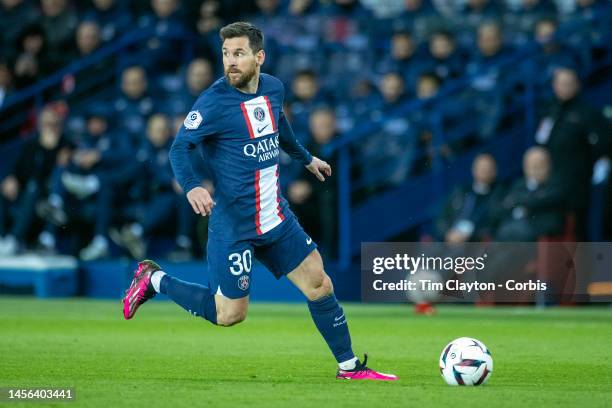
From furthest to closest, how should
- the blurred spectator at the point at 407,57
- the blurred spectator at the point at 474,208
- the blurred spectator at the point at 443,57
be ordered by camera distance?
1. the blurred spectator at the point at 407,57
2. the blurred spectator at the point at 443,57
3. the blurred spectator at the point at 474,208

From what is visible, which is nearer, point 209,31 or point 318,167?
point 318,167

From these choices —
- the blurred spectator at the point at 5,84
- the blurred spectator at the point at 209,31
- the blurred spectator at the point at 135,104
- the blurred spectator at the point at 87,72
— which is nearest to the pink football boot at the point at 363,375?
the blurred spectator at the point at 135,104

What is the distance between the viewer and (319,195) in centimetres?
1462

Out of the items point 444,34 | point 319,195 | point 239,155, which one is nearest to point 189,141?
point 239,155

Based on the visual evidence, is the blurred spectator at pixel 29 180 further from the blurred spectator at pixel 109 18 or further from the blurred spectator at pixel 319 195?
the blurred spectator at pixel 319 195

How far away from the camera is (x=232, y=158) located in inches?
296

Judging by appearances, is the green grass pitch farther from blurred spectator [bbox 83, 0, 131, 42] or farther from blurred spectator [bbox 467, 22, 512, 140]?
blurred spectator [bbox 83, 0, 131, 42]

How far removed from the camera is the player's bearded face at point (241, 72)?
742cm

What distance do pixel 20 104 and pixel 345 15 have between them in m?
4.73

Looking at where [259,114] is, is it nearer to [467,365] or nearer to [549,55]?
[467,365]

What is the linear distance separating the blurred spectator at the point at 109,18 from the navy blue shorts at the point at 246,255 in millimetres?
10783

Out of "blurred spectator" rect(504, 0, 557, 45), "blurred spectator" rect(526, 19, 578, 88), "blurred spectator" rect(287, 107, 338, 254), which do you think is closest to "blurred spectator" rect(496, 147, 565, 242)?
"blurred spectator" rect(526, 19, 578, 88)

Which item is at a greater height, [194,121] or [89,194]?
[194,121]

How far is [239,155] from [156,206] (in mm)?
7951
